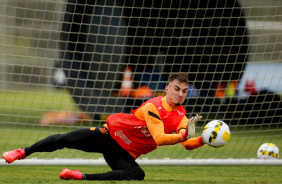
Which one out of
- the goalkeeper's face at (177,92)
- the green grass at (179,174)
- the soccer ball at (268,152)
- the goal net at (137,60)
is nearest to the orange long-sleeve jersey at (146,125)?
the goalkeeper's face at (177,92)

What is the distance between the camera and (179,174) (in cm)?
586

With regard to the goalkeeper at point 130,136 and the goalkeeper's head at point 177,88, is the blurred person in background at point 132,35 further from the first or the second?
the goalkeeper's head at point 177,88

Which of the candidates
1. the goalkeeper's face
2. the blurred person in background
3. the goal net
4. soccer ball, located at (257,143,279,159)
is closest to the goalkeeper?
the goalkeeper's face

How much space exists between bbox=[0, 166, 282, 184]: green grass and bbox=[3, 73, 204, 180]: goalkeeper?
0.20m

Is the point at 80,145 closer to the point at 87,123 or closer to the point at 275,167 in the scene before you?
the point at 275,167

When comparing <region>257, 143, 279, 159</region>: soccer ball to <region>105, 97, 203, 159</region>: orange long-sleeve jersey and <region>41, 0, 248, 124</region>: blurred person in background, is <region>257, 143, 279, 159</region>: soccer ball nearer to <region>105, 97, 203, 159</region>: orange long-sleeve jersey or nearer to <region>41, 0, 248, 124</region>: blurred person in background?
<region>41, 0, 248, 124</region>: blurred person in background

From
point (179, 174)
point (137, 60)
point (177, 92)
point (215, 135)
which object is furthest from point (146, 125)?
point (137, 60)

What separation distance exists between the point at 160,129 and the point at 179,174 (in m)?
1.55

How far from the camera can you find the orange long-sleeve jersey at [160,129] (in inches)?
173

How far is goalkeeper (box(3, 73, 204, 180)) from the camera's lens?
4.69 m

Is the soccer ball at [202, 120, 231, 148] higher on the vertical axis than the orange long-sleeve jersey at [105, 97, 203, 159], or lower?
higher

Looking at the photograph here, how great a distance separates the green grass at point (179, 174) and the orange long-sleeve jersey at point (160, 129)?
19.5 inches

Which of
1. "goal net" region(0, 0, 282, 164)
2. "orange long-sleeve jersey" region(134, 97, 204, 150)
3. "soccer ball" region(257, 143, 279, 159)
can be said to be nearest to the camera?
"orange long-sleeve jersey" region(134, 97, 204, 150)

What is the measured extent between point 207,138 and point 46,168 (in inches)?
109
